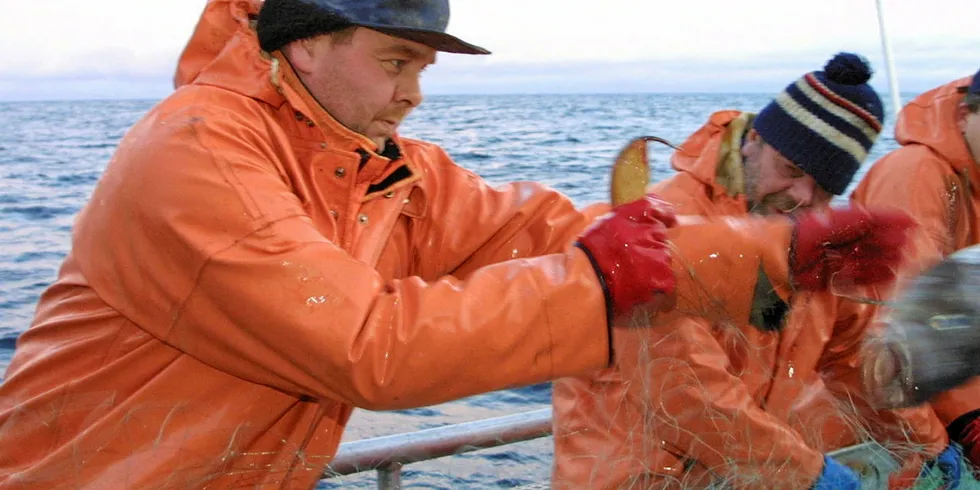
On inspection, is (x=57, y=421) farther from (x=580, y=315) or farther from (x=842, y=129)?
(x=842, y=129)

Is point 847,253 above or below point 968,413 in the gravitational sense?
above

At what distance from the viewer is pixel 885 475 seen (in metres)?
2.62

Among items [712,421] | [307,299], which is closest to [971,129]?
[712,421]

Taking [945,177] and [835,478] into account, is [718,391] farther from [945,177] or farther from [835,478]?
[945,177]

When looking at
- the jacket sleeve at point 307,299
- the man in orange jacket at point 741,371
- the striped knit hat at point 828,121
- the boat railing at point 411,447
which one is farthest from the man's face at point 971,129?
the jacket sleeve at point 307,299

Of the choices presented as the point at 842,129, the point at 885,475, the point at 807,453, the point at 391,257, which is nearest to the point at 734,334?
the point at 807,453

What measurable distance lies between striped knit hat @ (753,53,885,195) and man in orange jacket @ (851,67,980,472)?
302 millimetres

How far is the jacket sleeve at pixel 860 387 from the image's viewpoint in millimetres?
2631

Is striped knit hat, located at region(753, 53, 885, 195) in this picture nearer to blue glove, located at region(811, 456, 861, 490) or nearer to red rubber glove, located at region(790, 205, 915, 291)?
blue glove, located at region(811, 456, 861, 490)

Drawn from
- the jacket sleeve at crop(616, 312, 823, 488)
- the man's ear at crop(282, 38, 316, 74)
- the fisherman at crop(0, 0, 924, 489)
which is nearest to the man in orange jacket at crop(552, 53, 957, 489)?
the jacket sleeve at crop(616, 312, 823, 488)

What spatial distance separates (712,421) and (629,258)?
0.85 m

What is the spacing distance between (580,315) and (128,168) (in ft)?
3.06

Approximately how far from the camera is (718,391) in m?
2.57

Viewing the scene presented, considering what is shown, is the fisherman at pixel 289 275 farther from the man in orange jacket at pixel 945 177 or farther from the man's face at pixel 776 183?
the man in orange jacket at pixel 945 177
